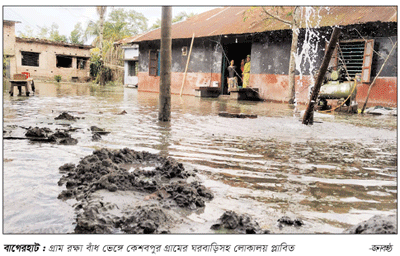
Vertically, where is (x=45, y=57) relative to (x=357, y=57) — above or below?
above

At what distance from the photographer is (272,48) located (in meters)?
16.0

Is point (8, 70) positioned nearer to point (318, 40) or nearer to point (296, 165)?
point (318, 40)

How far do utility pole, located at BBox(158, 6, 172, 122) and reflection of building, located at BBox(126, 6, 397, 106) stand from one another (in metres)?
7.87

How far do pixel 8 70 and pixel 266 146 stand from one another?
3271cm

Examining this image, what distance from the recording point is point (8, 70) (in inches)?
1253

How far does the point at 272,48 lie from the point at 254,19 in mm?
1837

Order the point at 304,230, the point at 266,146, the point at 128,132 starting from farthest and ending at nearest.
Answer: the point at 128,132 < the point at 266,146 < the point at 304,230

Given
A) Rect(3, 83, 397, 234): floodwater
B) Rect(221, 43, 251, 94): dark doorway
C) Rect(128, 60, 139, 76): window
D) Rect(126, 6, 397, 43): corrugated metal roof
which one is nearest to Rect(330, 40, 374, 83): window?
Rect(126, 6, 397, 43): corrugated metal roof

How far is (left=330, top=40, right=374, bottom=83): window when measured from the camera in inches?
499

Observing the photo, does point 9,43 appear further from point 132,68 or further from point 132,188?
point 132,188

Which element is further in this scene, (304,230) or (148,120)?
(148,120)

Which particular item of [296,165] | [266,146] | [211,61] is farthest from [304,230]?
[211,61]

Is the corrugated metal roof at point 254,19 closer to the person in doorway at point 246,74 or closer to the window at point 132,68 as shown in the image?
the person in doorway at point 246,74

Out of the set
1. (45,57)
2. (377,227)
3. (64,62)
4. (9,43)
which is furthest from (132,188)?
(64,62)
